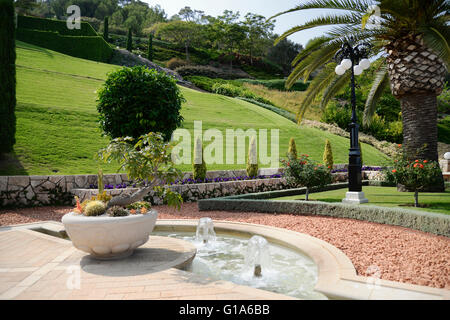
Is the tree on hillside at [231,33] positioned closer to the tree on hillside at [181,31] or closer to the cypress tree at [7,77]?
the tree on hillside at [181,31]

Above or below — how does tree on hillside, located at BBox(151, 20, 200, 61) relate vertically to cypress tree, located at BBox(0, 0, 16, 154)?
above

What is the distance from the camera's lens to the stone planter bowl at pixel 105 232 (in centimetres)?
405

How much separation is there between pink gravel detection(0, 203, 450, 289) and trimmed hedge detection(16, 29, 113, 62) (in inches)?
1230

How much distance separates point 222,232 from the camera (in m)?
6.58

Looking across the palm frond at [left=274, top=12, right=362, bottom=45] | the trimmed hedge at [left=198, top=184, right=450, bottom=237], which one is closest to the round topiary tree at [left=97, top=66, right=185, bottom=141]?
the trimmed hedge at [left=198, top=184, right=450, bottom=237]

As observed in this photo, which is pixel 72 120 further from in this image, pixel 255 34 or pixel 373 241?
pixel 255 34

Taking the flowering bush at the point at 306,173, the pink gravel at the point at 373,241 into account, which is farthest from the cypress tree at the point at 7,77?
the flowering bush at the point at 306,173

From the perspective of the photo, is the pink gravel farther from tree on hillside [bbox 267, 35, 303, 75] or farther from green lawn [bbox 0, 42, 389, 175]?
tree on hillside [bbox 267, 35, 303, 75]

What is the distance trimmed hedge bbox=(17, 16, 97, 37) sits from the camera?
121ft

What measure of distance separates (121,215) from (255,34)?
59.9 metres

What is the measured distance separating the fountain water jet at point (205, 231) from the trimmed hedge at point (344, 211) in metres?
2.67

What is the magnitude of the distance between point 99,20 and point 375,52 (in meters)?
67.6

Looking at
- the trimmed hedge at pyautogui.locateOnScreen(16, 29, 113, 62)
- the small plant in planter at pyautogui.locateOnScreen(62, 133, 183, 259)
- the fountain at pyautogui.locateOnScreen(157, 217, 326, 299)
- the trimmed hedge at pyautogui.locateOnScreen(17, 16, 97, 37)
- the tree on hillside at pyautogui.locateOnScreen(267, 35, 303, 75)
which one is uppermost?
the tree on hillside at pyautogui.locateOnScreen(267, 35, 303, 75)

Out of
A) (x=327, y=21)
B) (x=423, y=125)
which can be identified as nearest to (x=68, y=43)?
(x=327, y=21)
